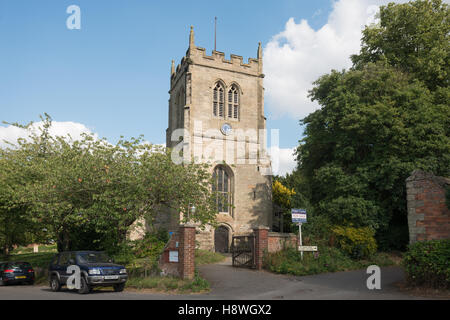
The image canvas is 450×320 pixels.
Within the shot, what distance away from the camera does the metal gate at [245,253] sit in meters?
17.6

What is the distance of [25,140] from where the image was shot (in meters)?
20.7

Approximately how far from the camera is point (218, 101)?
32.8 m

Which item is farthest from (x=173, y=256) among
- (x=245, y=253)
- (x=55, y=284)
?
(x=245, y=253)

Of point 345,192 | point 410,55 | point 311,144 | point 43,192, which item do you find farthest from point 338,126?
point 43,192

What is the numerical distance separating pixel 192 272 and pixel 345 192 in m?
11.4

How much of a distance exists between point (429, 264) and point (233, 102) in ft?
81.3

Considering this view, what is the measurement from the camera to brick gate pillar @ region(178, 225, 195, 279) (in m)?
13.4

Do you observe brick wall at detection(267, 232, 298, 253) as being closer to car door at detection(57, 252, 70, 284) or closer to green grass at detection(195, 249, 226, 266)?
green grass at detection(195, 249, 226, 266)

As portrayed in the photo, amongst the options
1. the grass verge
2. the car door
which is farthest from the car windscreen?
the grass verge

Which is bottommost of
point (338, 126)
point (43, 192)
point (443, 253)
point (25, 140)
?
point (443, 253)

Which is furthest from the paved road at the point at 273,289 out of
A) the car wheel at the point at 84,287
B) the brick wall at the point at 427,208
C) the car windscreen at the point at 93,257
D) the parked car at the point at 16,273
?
the parked car at the point at 16,273

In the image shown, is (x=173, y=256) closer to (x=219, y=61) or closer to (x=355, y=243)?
(x=355, y=243)

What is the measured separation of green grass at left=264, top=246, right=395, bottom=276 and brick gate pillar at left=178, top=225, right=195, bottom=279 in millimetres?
4442
